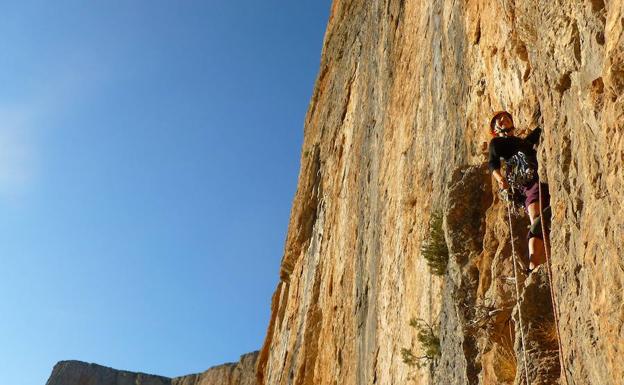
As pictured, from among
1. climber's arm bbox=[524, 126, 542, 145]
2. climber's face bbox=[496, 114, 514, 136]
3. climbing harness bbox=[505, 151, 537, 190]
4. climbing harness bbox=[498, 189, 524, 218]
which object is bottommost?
climbing harness bbox=[498, 189, 524, 218]

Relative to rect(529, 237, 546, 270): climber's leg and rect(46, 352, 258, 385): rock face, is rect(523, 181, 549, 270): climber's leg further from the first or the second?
rect(46, 352, 258, 385): rock face

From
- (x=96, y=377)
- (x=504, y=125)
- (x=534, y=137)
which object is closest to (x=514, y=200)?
(x=534, y=137)

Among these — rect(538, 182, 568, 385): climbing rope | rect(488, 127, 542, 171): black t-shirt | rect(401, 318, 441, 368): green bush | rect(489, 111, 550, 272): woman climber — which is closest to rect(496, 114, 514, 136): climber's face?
rect(489, 111, 550, 272): woman climber

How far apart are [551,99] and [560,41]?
1.38 feet

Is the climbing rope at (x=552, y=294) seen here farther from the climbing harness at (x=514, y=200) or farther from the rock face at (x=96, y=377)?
the rock face at (x=96, y=377)

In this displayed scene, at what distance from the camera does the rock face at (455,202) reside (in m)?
4.22

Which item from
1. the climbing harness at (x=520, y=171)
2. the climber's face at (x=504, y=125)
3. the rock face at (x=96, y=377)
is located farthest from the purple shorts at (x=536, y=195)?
the rock face at (x=96, y=377)

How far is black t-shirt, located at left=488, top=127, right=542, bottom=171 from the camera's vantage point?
646 centimetres

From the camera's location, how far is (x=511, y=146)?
6.48 meters

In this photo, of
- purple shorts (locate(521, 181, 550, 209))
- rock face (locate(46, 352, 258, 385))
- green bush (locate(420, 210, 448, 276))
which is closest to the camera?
purple shorts (locate(521, 181, 550, 209))

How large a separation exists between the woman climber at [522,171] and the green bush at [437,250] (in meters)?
1.50

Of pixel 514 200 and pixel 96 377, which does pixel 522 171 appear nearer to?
pixel 514 200

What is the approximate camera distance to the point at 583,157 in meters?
4.42

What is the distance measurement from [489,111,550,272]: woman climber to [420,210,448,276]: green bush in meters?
1.50
